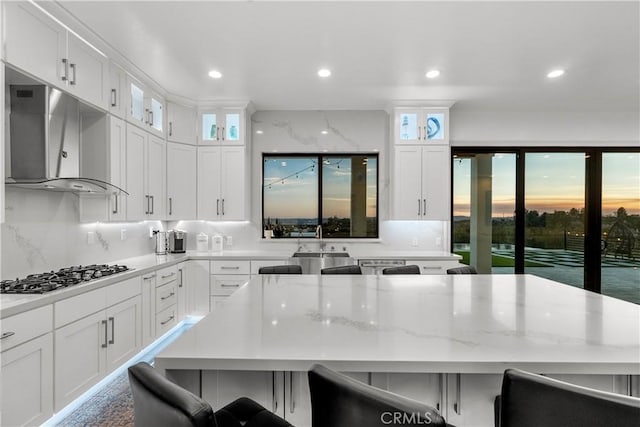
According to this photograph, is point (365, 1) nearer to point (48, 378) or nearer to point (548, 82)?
point (548, 82)

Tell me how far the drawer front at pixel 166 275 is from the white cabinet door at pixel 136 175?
62 centimetres

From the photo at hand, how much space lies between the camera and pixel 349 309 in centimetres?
159

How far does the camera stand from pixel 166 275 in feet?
11.9

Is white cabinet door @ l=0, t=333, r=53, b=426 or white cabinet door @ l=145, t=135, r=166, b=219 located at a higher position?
white cabinet door @ l=145, t=135, r=166, b=219

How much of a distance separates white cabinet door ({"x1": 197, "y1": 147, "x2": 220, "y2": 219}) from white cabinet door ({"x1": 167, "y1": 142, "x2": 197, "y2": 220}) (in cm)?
8

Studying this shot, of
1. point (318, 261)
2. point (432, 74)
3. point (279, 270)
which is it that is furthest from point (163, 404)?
point (432, 74)

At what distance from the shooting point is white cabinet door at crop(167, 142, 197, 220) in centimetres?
421

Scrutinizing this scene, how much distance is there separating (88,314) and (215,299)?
1.83m

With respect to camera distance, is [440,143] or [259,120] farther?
[259,120]

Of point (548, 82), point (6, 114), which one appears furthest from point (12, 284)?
point (548, 82)

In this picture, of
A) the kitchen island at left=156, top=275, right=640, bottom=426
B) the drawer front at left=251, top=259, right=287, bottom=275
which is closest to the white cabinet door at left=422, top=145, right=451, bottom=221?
the drawer front at left=251, top=259, right=287, bottom=275

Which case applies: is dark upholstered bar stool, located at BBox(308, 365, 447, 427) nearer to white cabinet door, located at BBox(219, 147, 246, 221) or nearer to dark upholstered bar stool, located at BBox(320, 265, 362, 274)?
dark upholstered bar stool, located at BBox(320, 265, 362, 274)

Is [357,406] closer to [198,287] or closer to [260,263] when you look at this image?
[260,263]

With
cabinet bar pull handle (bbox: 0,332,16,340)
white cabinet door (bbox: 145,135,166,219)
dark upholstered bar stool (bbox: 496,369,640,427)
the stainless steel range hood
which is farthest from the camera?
white cabinet door (bbox: 145,135,166,219)
